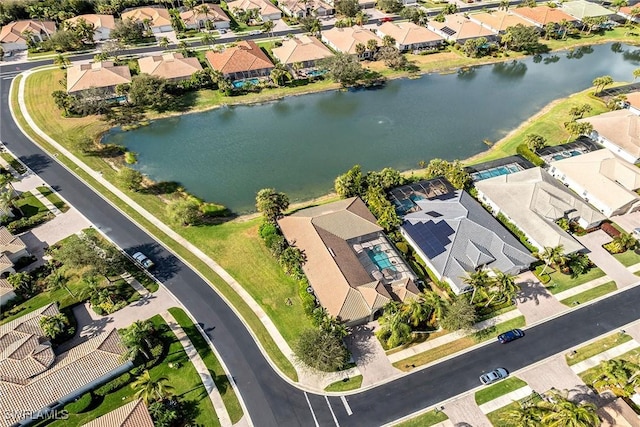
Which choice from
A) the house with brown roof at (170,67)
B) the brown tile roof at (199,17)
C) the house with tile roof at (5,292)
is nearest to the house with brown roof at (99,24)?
the brown tile roof at (199,17)

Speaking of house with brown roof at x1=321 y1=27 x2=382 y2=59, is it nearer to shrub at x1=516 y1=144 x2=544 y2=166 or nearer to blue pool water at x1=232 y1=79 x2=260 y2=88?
blue pool water at x1=232 y1=79 x2=260 y2=88

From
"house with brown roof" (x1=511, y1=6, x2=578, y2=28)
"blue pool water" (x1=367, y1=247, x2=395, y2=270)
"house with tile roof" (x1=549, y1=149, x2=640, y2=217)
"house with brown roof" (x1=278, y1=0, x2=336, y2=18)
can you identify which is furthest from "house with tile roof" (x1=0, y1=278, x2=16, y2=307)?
Answer: "house with brown roof" (x1=511, y1=6, x2=578, y2=28)

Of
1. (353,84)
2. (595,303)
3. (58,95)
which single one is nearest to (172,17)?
(58,95)

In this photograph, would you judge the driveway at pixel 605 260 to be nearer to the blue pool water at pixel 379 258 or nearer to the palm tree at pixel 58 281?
the blue pool water at pixel 379 258

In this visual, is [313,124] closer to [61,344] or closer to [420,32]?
[420,32]

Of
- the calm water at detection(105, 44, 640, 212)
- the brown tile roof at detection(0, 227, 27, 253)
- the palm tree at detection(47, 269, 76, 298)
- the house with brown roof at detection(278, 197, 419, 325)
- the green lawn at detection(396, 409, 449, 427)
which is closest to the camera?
the green lawn at detection(396, 409, 449, 427)

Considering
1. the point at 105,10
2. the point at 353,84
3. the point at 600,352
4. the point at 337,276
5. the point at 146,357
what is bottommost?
the point at 600,352
